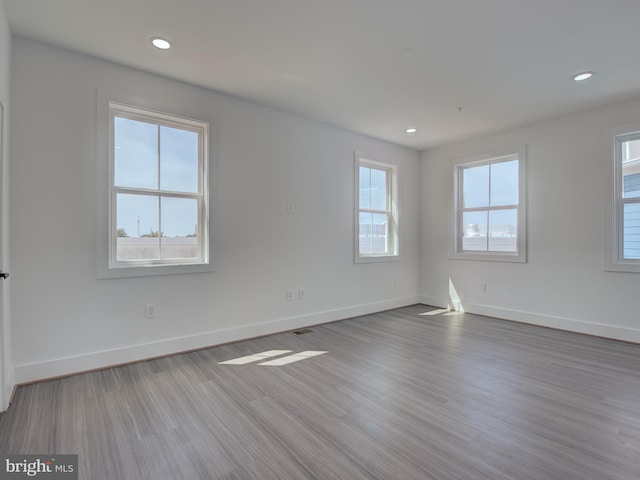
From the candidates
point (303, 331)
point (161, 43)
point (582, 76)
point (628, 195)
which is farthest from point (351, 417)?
point (628, 195)

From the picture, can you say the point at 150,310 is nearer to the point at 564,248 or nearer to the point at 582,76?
the point at 582,76

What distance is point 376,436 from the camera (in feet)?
5.97

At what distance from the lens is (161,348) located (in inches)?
118

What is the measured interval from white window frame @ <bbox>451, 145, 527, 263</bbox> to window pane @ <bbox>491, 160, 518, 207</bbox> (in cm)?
7

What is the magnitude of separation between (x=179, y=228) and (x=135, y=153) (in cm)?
78

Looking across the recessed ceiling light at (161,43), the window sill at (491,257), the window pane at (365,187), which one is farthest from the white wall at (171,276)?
the window sill at (491,257)

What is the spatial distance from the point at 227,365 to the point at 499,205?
4133mm

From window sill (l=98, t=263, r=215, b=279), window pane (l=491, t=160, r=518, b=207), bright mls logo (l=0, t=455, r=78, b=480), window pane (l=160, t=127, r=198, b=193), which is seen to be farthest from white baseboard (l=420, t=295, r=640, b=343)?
bright mls logo (l=0, t=455, r=78, b=480)

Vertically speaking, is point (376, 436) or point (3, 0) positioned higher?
point (3, 0)

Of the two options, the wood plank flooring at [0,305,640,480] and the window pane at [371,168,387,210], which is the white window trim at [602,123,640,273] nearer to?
the wood plank flooring at [0,305,640,480]

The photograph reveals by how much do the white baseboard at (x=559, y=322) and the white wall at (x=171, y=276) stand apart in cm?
151

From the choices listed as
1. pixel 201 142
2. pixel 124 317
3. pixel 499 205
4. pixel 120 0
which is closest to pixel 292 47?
pixel 120 0

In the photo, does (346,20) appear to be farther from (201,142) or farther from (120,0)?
(201,142)

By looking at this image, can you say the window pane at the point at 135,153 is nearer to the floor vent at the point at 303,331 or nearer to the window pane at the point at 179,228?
the window pane at the point at 179,228
